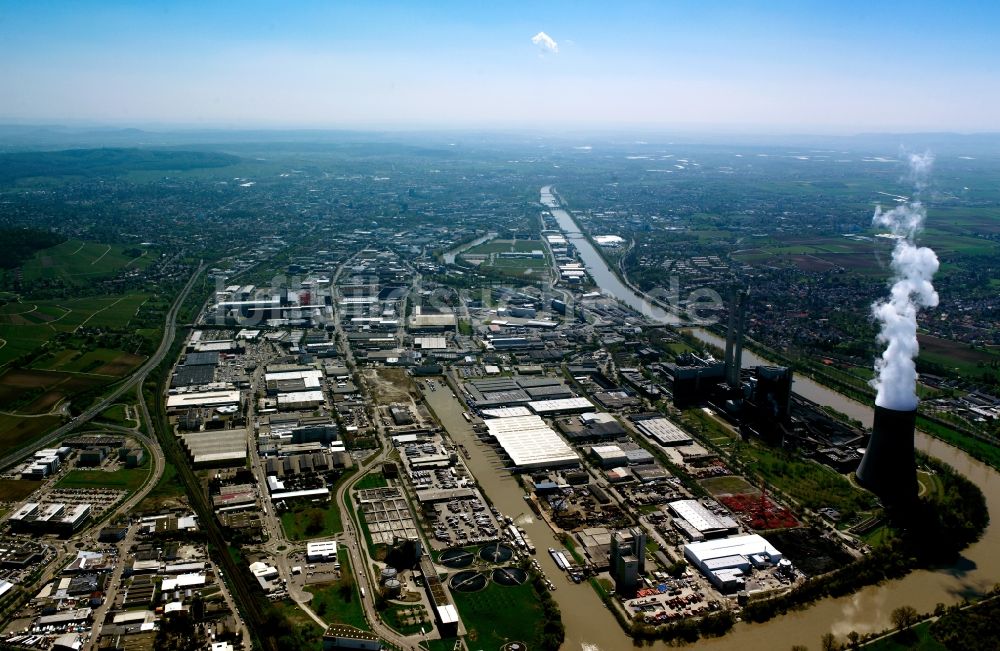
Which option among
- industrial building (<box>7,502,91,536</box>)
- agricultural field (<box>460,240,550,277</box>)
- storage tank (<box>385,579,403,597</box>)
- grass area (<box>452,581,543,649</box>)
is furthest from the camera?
agricultural field (<box>460,240,550,277</box>)

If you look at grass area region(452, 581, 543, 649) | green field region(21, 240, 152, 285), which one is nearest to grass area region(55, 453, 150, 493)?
grass area region(452, 581, 543, 649)

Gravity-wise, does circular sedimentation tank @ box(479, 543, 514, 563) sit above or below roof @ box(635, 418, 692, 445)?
above

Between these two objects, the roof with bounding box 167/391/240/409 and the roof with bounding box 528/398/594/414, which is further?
the roof with bounding box 528/398/594/414

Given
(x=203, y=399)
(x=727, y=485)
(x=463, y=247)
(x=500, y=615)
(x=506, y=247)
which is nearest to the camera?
(x=500, y=615)

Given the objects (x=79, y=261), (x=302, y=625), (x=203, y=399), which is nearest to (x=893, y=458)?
(x=302, y=625)

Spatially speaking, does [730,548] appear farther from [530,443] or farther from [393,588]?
[393,588]

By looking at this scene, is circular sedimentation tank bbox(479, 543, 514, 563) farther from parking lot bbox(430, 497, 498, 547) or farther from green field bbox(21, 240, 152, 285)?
green field bbox(21, 240, 152, 285)

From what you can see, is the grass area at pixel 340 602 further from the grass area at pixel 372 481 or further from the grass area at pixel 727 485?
the grass area at pixel 727 485
